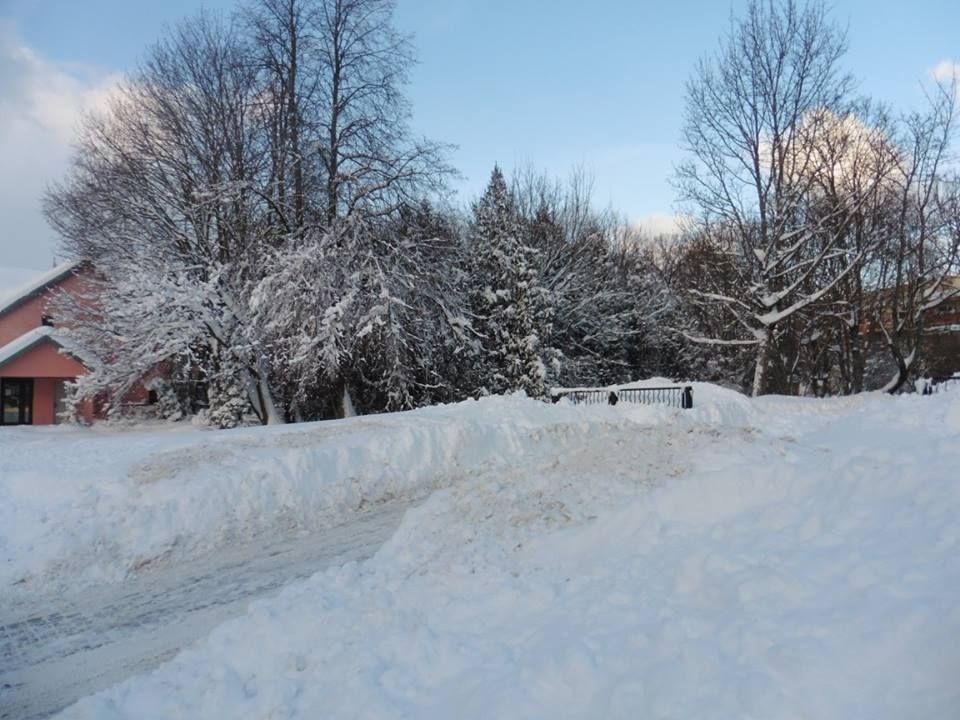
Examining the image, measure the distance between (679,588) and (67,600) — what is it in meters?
6.12

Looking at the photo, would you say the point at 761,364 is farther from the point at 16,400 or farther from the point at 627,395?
the point at 16,400

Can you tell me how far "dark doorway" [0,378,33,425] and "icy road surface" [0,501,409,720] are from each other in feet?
70.6

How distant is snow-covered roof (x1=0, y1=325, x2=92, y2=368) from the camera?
21625mm

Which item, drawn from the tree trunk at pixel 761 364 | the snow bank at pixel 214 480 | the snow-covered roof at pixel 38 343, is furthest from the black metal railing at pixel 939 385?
the snow-covered roof at pixel 38 343

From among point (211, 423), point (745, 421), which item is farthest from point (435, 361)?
point (745, 421)

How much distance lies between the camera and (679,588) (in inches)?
166

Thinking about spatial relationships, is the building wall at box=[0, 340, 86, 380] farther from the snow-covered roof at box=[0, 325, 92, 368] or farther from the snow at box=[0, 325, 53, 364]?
the snow at box=[0, 325, 53, 364]

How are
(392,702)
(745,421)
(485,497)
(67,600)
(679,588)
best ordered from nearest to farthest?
1. (392,702)
2. (679,588)
3. (67,600)
4. (485,497)
5. (745,421)

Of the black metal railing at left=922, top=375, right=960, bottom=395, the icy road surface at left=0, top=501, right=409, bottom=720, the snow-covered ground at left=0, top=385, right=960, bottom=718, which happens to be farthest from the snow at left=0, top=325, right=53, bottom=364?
the black metal railing at left=922, top=375, right=960, bottom=395

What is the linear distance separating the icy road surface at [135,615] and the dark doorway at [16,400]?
70.6 feet

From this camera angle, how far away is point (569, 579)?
4973mm

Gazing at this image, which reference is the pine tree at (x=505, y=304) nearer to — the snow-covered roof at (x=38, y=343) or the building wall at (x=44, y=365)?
the snow-covered roof at (x=38, y=343)

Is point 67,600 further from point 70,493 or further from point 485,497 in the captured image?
point 485,497

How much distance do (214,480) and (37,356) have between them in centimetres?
1883
